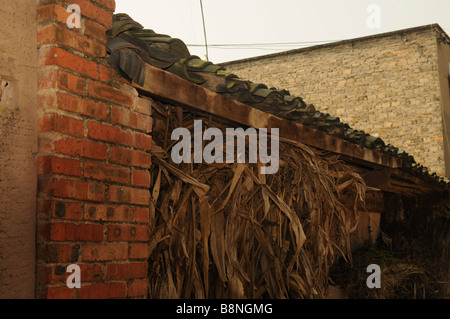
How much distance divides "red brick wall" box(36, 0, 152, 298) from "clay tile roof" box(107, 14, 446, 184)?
0.35ft

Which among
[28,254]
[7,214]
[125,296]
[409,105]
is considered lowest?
[125,296]

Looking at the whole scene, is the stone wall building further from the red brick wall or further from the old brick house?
the red brick wall

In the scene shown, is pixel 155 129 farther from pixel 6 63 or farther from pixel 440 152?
pixel 440 152

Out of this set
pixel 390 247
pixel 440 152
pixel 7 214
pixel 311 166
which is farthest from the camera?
pixel 440 152

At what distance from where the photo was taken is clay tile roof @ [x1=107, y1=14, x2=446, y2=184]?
283 cm

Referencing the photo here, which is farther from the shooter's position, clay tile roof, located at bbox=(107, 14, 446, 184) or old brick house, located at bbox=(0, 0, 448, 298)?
clay tile roof, located at bbox=(107, 14, 446, 184)

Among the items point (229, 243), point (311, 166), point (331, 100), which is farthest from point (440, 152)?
point (229, 243)

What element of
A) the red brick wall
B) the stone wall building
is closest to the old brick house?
the red brick wall

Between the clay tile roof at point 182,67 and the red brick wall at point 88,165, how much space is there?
0.11 m

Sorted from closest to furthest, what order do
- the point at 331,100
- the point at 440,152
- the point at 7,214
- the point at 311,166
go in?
the point at 7,214, the point at 311,166, the point at 440,152, the point at 331,100

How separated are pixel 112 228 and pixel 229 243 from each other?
1154mm

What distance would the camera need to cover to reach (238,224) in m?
3.87

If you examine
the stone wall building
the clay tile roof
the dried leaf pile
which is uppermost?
the stone wall building

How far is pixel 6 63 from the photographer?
243 cm
